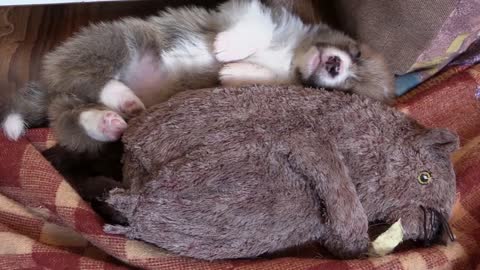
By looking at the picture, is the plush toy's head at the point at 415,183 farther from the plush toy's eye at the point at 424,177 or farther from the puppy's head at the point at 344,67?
the puppy's head at the point at 344,67

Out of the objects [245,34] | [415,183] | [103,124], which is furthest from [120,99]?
[415,183]

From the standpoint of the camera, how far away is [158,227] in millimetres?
986

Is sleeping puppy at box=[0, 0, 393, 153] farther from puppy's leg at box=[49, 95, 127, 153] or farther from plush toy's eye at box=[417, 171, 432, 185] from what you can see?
plush toy's eye at box=[417, 171, 432, 185]

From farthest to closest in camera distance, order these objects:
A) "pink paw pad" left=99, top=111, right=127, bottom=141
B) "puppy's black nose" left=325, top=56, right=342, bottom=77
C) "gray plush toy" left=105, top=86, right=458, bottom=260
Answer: "puppy's black nose" left=325, top=56, right=342, bottom=77 < "pink paw pad" left=99, top=111, right=127, bottom=141 < "gray plush toy" left=105, top=86, right=458, bottom=260

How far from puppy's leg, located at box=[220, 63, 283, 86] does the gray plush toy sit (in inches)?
6.4

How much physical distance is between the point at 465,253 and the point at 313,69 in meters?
0.47

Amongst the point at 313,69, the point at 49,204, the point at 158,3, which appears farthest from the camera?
the point at 158,3

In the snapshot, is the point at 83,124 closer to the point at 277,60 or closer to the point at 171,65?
the point at 171,65

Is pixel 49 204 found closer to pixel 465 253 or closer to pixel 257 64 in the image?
pixel 257 64

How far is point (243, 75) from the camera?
125cm

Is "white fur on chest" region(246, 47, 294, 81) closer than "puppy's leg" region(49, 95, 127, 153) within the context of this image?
No

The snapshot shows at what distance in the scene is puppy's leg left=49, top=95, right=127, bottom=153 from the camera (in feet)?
3.77

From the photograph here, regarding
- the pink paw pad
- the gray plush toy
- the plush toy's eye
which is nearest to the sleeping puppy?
the pink paw pad

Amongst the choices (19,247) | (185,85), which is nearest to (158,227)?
(19,247)
